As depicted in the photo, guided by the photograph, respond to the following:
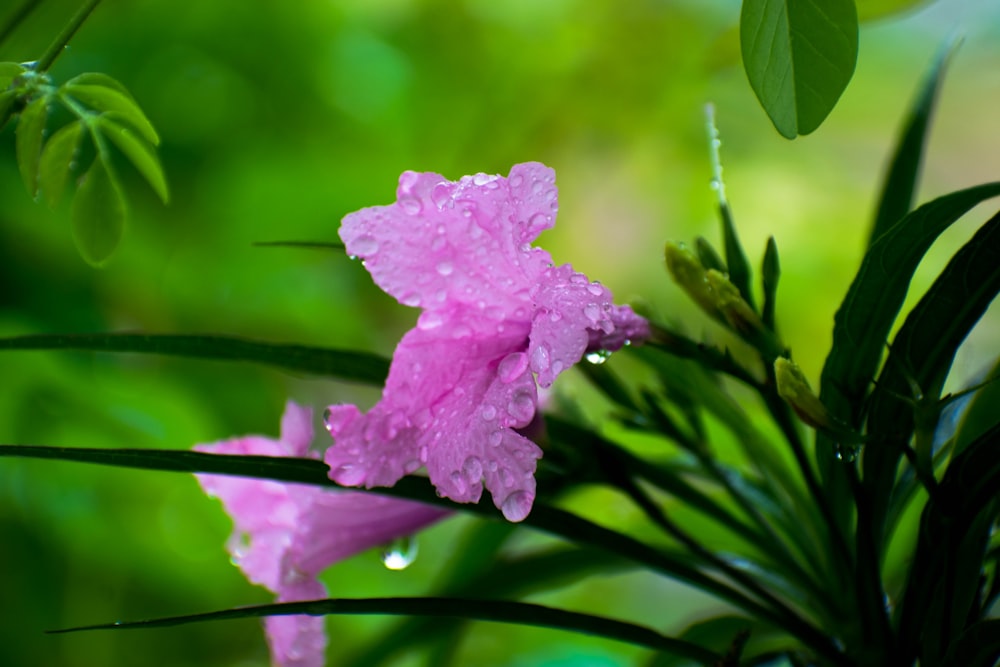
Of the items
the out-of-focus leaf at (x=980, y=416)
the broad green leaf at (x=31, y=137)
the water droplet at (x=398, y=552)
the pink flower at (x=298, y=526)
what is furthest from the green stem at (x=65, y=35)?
the out-of-focus leaf at (x=980, y=416)

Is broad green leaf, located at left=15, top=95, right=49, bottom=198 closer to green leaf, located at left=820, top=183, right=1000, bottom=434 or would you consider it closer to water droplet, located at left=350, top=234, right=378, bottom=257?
water droplet, located at left=350, top=234, right=378, bottom=257

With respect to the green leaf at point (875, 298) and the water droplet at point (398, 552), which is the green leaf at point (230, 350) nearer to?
the water droplet at point (398, 552)

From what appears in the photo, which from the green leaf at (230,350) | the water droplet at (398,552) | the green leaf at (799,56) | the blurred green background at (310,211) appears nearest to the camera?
the green leaf at (799,56)

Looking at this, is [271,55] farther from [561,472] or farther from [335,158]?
[561,472]

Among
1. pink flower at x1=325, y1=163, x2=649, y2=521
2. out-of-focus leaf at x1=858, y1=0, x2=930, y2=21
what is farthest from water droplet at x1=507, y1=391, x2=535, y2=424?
out-of-focus leaf at x1=858, y1=0, x2=930, y2=21

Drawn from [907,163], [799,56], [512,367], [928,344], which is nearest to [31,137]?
[512,367]
